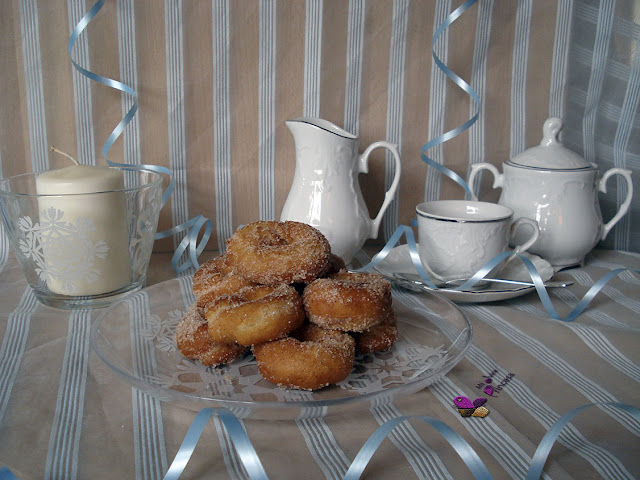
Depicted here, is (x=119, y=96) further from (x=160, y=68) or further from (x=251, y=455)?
(x=251, y=455)

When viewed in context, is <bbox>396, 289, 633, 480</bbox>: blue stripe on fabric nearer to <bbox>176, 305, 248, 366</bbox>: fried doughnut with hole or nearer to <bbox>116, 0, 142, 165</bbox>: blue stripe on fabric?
<bbox>176, 305, 248, 366</bbox>: fried doughnut with hole

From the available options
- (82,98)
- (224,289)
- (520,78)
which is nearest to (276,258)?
(224,289)

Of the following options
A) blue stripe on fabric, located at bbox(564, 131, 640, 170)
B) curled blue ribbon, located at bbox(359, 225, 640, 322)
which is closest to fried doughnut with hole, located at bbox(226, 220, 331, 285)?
curled blue ribbon, located at bbox(359, 225, 640, 322)

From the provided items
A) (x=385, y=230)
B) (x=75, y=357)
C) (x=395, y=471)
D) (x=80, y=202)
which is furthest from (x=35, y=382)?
(x=385, y=230)

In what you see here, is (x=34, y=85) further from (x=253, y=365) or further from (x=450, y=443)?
(x=450, y=443)

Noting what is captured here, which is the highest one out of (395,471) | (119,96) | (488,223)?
(119,96)

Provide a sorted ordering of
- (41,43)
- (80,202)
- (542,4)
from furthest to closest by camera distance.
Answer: (542,4), (41,43), (80,202)
